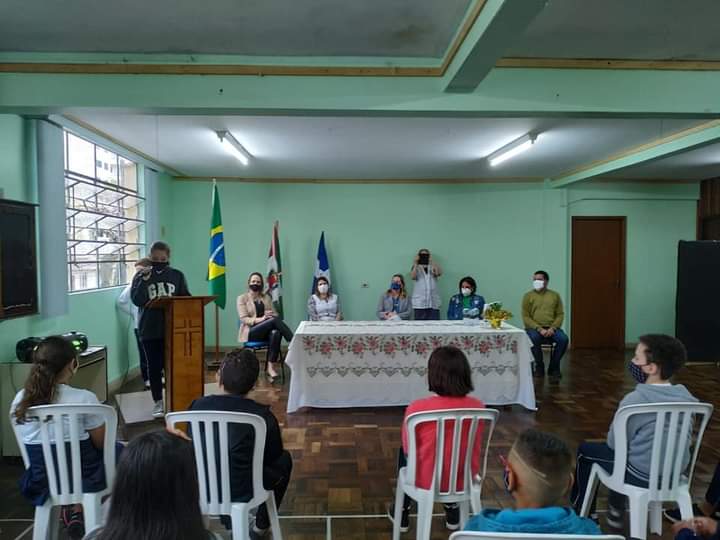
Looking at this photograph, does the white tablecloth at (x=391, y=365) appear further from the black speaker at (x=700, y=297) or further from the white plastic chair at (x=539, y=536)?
the black speaker at (x=700, y=297)

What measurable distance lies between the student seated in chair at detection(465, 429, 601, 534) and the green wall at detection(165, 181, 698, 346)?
19.3 feet

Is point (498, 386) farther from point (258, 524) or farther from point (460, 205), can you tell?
point (460, 205)

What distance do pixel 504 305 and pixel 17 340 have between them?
5849 millimetres

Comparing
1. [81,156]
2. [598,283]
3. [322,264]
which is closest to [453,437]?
[81,156]

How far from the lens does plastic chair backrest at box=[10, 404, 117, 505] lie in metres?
1.84

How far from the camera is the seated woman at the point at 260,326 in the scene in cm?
534

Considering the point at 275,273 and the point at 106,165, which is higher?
the point at 106,165

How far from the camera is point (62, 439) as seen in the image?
6.06 ft

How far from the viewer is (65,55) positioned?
9.40 feet

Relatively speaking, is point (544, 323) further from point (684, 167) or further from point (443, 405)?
point (443, 405)

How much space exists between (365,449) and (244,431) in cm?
170

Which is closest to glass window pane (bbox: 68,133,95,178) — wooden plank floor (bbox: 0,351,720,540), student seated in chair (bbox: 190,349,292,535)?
wooden plank floor (bbox: 0,351,720,540)

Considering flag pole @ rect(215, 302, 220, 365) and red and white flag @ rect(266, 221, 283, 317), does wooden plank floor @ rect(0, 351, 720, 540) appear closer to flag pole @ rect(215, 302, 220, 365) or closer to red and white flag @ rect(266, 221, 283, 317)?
flag pole @ rect(215, 302, 220, 365)

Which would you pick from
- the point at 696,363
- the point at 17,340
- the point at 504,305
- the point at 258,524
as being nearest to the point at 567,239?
the point at 504,305
